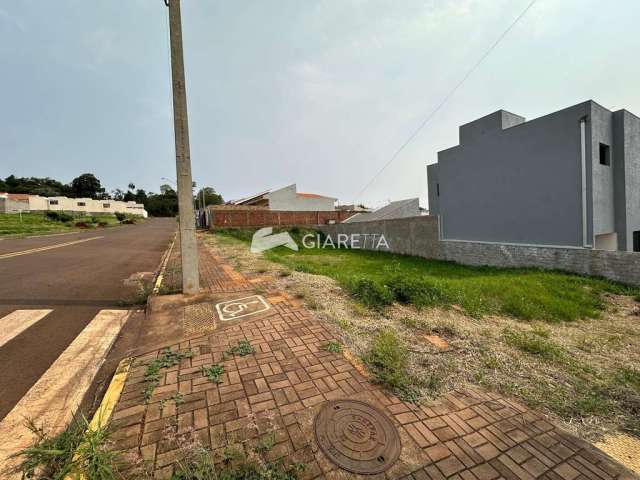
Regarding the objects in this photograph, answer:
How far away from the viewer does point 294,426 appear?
2.03 metres

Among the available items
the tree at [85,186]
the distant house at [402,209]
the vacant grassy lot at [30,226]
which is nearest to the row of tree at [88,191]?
the tree at [85,186]

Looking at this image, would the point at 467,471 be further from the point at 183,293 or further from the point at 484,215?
the point at 484,215

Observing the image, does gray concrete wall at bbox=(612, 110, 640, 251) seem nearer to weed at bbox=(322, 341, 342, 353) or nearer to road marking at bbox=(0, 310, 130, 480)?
weed at bbox=(322, 341, 342, 353)

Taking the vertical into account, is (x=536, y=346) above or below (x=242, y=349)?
below

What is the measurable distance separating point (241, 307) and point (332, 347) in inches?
85.4

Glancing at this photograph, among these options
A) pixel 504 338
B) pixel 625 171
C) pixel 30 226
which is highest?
pixel 30 226

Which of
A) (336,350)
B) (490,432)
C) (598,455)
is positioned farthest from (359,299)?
(598,455)

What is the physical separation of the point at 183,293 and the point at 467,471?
5.40 m

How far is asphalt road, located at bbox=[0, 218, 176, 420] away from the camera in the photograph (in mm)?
2977

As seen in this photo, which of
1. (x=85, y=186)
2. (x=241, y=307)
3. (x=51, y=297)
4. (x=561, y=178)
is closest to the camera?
(x=241, y=307)

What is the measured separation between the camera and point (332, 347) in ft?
10.7

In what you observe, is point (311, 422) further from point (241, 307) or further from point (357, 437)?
point (241, 307)

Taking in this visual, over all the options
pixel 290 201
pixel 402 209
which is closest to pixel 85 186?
pixel 290 201

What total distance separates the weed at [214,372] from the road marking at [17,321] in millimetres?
3124
